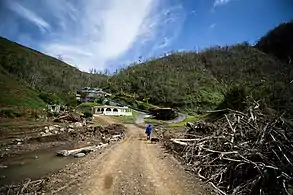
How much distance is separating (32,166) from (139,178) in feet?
33.2

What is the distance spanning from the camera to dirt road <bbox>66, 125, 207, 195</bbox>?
11164mm

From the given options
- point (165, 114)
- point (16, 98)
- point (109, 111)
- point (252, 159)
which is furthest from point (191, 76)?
point (252, 159)

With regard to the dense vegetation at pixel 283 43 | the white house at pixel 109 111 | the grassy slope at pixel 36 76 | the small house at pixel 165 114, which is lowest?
the small house at pixel 165 114

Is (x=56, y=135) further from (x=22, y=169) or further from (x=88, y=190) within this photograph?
(x=88, y=190)

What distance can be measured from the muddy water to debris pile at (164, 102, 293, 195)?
9323 millimetres

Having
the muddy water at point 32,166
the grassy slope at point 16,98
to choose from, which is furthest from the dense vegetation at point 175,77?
the muddy water at point 32,166

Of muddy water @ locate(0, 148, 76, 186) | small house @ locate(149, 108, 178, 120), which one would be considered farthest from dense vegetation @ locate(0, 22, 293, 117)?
muddy water @ locate(0, 148, 76, 186)

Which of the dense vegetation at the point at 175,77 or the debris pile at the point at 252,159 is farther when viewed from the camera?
the dense vegetation at the point at 175,77

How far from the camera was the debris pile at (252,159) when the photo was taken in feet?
33.5

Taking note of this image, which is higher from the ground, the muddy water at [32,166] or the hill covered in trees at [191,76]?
the hill covered in trees at [191,76]

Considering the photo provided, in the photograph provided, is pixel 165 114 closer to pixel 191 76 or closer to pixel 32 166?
pixel 32 166

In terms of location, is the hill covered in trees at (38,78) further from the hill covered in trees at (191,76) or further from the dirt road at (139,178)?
the dirt road at (139,178)

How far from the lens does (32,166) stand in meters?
19.8

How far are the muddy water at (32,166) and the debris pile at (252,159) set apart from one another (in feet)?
30.6
